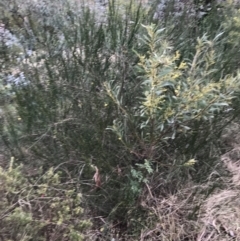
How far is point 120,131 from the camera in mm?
2754

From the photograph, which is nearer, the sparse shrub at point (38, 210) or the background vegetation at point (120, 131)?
the sparse shrub at point (38, 210)

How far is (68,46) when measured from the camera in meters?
3.27

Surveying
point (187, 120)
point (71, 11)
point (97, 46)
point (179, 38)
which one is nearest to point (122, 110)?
point (187, 120)

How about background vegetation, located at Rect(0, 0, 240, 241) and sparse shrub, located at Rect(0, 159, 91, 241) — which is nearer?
sparse shrub, located at Rect(0, 159, 91, 241)

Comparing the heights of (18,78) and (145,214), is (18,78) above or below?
above

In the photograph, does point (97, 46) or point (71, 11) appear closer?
point (97, 46)

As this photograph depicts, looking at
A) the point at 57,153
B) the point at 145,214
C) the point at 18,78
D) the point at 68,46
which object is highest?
the point at 68,46

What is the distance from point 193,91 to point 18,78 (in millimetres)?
1272

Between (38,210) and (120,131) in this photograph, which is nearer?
(38,210)

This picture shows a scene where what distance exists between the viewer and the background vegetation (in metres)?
2.60

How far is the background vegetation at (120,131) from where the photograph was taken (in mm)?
2602

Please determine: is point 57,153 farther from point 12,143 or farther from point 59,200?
point 59,200

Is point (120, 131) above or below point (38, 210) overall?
above

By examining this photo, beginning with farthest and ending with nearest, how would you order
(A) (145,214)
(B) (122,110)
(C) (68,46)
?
(C) (68,46)
(A) (145,214)
(B) (122,110)
